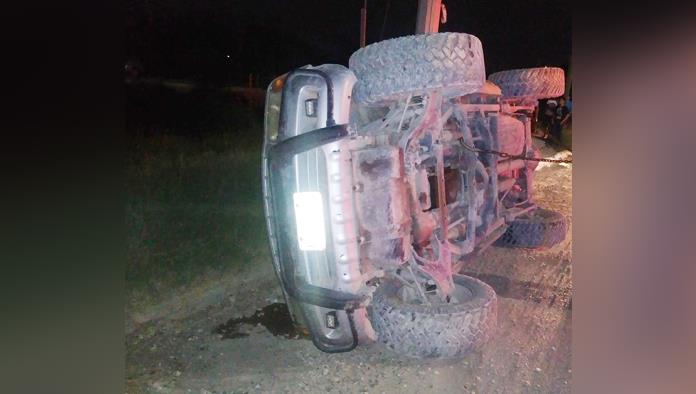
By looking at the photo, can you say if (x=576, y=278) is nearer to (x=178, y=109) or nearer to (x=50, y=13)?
(x=50, y=13)

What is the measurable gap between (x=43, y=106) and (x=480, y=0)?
480 cm

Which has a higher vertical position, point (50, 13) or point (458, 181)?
point (50, 13)

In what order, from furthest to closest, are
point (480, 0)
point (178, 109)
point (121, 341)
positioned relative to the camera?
point (480, 0), point (178, 109), point (121, 341)

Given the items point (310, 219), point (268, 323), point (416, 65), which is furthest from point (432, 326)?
point (416, 65)

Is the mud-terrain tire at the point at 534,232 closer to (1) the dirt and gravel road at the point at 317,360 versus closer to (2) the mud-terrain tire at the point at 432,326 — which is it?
(1) the dirt and gravel road at the point at 317,360

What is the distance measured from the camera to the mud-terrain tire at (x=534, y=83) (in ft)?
14.3

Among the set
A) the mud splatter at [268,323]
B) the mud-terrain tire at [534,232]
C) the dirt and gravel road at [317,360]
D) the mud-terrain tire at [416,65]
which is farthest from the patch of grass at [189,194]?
the mud-terrain tire at [534,232]

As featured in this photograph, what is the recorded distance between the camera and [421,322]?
2504 mm

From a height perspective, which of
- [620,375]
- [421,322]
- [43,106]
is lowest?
[620,375]

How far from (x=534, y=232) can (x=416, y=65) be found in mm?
2896

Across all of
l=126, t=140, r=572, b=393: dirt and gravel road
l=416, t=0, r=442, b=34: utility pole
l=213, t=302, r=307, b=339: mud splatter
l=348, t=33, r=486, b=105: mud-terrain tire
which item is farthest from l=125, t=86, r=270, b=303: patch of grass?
l=416, t=0, r=442, b=34: utility pole

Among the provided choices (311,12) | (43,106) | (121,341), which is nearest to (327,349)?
(121,341)

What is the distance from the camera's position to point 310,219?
2.34m

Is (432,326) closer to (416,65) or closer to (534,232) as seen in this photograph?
(416,65)
